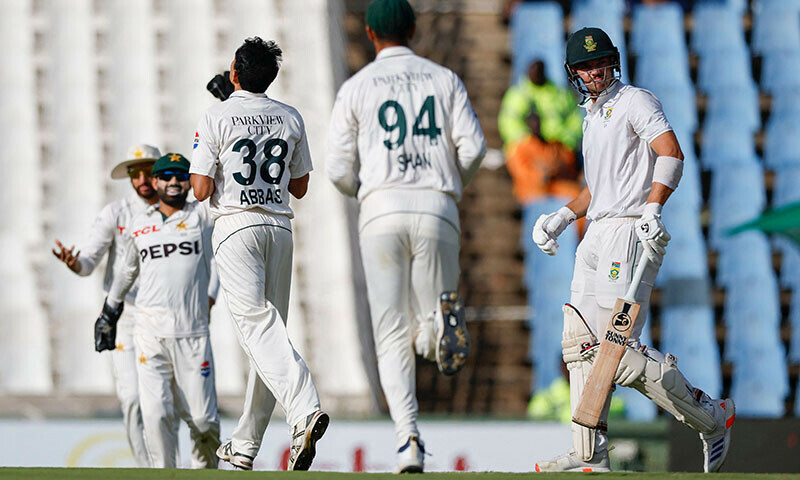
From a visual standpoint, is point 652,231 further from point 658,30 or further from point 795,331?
point 658,30

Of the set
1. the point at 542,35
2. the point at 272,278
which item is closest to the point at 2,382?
the point at 542,35

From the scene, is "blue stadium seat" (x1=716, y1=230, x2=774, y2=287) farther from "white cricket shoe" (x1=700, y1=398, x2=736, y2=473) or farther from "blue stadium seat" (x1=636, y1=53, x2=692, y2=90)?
"white cricket shoe" (x1=700, y1=398, x2=736, y2=473)

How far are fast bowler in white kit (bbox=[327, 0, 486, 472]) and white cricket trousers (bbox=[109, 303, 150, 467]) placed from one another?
2.38 metres

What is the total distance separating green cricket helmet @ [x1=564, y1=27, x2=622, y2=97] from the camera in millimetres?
6031

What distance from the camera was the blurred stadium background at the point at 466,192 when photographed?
16.0 m

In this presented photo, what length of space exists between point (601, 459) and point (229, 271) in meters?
1.81

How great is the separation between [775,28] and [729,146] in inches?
73.4

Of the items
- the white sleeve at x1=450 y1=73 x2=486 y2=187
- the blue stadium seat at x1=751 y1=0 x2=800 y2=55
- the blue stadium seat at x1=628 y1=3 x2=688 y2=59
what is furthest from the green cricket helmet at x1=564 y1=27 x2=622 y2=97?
the blue stadium seat at x1=751 y1=0 x2=800 y2=55

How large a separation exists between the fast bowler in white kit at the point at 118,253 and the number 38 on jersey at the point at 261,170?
2.03m

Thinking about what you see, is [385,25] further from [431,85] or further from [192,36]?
[192,36]

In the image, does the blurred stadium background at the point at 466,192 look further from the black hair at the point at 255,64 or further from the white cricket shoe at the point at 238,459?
the black hair at the point at 255,64

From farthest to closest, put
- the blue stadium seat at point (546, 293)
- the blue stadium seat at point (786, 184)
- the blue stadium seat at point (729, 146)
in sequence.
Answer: the blue stadium seat at point (729, 146) → the blue stadium seat at point (786, 184) → the blue stadium seat at point (546, 293)

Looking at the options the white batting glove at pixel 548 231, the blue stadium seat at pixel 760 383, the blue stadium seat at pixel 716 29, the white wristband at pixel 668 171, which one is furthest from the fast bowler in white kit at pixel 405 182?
the blue stadium seat at pixel 716 29

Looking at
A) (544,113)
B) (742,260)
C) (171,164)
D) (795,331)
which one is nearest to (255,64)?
(171,164)
